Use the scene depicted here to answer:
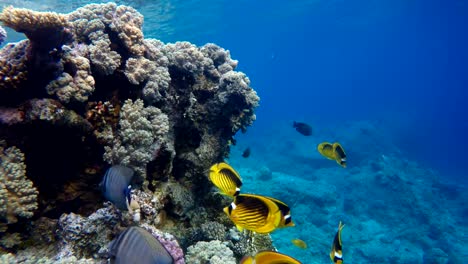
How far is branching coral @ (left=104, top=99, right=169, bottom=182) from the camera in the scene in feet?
11.7

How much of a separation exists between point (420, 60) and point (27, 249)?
21671 centimetres

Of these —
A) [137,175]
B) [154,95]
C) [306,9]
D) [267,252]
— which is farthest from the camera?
[306,9]

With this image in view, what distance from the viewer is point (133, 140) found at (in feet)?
12.3

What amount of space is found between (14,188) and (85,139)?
87 centimetres

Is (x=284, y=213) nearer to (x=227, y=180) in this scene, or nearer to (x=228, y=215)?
(x=228, y=215)

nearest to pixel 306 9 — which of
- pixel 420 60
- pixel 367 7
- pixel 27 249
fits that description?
pixel 367 7

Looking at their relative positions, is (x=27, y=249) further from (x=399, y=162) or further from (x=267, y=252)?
(x=399, y=162)

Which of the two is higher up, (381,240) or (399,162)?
(399,162)

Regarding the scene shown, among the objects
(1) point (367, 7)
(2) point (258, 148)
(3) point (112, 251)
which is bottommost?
(3) point (112, 251)

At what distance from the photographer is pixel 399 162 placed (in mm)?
25359

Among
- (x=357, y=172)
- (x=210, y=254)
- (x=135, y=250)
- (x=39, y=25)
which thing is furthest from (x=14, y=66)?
(x=357, y=172)

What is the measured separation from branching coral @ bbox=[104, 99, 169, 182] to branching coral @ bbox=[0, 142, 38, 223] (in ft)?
2.71

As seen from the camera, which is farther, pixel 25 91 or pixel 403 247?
pixel 403 247

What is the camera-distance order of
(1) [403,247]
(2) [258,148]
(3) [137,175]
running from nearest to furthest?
(3) [137,175] → (1) [403,247] → (2) [258,148]
